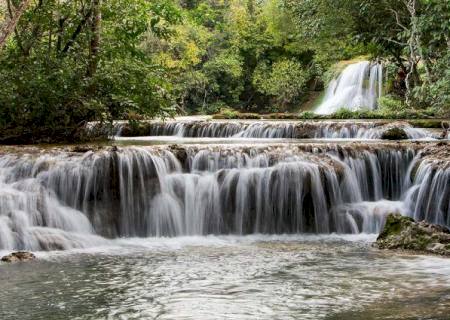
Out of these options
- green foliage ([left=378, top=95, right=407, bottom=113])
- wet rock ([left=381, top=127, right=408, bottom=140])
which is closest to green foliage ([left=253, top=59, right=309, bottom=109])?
green foliage ([left=378, top=95, right=407, bottom=113])

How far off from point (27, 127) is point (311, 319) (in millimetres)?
10168

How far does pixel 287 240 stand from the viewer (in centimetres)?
994

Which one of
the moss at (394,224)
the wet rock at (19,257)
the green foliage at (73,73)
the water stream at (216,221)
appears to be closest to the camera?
the water stream at (216,221)

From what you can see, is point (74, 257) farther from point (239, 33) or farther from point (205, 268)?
point (239, 33)

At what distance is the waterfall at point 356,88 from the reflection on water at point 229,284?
62.8 ft

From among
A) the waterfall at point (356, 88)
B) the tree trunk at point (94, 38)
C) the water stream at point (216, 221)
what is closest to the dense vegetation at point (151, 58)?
the tree trunk at point (94, 38)

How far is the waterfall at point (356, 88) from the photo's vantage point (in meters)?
27.7

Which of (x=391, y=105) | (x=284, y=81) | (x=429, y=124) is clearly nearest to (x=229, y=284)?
(x=429, y=124)

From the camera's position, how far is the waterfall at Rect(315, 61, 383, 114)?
27703mm

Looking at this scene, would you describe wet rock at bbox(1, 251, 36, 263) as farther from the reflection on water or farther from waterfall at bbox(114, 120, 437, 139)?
waterfall at bbox(114, 120, 437, 139)

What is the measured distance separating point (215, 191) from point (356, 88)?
19.0m

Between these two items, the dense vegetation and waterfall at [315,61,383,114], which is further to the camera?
waterfall at [315,61,383,114]

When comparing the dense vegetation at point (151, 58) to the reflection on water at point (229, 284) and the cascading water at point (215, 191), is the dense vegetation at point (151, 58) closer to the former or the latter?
the cascading water at point (215, 191)

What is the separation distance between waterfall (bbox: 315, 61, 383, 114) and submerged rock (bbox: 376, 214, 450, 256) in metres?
18.0
